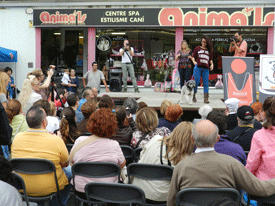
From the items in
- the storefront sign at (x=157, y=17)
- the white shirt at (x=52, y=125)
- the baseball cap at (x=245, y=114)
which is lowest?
the white shirt at (x=52, y=125)

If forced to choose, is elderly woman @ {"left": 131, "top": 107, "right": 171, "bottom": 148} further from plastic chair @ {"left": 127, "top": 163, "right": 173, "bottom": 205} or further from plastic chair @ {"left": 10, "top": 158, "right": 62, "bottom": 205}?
plastic chair @ {"left": 10, "top": 158, "right": 62, "bottom": 205}

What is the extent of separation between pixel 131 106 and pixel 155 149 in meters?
2.53

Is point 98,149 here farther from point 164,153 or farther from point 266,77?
point 266,77

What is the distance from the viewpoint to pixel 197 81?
340 inches

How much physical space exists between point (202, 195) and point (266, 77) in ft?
23.3

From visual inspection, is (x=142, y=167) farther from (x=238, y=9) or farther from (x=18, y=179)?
(x=238, y=9)

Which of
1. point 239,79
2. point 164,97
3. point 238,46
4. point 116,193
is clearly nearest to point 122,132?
point 116,193

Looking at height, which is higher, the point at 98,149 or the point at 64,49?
the point at 64,49

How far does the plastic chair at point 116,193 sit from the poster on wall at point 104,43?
38.3 ft

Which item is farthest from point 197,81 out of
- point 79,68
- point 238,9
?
point 79,68

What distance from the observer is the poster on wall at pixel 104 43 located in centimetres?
1418

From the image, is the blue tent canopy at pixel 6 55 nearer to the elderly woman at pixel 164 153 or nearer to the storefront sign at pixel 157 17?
the storefront sign at pixel 157 17

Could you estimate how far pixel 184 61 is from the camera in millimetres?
9969

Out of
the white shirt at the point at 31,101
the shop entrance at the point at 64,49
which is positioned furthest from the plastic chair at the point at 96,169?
the shop entrance at the point at 64,49
